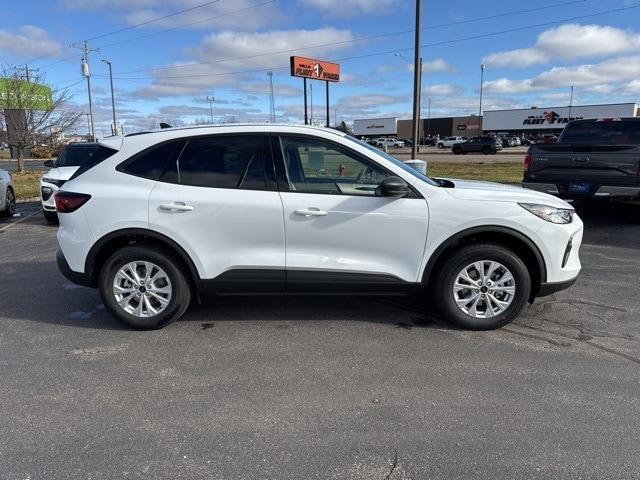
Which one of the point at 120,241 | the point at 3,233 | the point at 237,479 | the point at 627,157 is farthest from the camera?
the point at 3,233

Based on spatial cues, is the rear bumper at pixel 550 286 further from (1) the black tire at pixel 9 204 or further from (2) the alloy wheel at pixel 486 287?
(1) the black tire at pixel 9 204

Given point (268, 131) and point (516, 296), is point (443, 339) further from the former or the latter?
point (268, 131)

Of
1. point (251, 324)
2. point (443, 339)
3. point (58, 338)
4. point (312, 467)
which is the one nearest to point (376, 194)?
point (443, 339)

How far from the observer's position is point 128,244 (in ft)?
14.7

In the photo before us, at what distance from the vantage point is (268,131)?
4.39 m

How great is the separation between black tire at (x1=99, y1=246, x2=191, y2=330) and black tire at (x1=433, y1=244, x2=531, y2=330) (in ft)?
7.36

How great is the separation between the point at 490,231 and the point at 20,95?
29.3 metres

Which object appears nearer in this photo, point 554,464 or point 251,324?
point 554,464

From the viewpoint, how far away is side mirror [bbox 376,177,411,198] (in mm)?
4090

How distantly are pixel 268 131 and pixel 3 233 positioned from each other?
770 cm

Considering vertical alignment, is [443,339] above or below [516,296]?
below

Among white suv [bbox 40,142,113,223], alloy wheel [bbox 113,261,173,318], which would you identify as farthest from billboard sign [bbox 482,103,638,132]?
alloy wheel [bbox 113,261,173,318]

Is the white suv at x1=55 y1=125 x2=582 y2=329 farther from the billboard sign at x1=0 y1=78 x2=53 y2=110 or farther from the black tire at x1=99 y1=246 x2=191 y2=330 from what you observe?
the billboard sign at x1=0 y1=78 x2=53 y2=110

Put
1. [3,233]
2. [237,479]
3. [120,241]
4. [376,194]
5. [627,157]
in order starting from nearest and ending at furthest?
[237,479], [376,194], [120,241], [627,157], [3,233]
